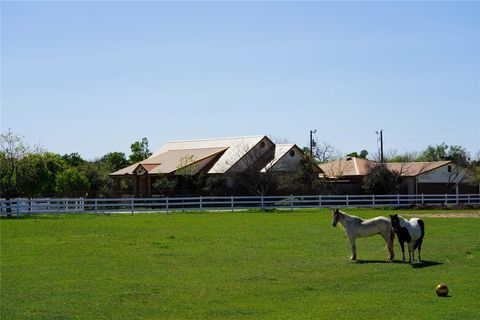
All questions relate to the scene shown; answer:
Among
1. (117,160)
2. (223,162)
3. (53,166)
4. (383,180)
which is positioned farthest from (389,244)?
(117,160)

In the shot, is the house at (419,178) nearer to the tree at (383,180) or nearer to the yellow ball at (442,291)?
the tree at (383,180)

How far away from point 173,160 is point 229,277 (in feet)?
→ 169

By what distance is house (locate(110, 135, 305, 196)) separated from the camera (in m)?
61.0

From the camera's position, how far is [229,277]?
1539cm

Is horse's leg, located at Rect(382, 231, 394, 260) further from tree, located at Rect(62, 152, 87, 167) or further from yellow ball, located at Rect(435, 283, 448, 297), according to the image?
tree, located at Rect(62, 152, 87, 167)

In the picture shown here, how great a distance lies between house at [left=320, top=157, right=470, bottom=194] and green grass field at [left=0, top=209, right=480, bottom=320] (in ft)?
125

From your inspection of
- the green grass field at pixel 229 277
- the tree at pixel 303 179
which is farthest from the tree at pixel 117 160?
the green grass field at pixel 229 277

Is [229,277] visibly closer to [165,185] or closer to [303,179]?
[165,185]

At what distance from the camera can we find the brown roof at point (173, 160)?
2495 inches

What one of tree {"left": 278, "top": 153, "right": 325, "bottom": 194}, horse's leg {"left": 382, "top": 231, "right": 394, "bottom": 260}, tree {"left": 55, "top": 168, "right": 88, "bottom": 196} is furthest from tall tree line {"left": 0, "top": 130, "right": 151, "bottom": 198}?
horse's leg {"left": 382, "top": 231, "right": 394, "bottom": 260}

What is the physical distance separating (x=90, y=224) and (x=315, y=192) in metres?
31.2

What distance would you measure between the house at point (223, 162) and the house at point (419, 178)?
4.83 meters

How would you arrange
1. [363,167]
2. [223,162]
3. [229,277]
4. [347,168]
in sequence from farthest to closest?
[347,168] < [363,167] < [223,162] < [229,277]

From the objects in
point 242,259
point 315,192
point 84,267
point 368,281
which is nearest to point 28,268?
point 84,267
